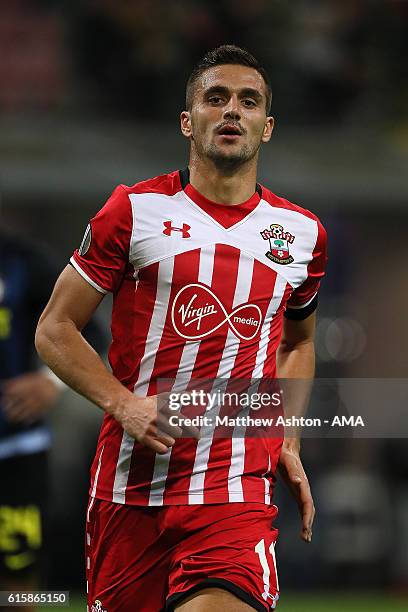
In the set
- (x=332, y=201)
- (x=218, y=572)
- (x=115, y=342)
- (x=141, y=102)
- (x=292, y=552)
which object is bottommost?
(x=292, y=552)

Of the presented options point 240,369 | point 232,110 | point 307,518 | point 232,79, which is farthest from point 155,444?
point 232,79

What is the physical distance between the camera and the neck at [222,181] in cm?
375

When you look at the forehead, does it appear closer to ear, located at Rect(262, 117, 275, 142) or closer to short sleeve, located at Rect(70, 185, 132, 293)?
ear, located at Rect(262, 117, 275, 142)

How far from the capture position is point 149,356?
3.64 meters

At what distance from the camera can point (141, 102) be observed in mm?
11617

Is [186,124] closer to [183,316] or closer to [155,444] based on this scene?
[183,316]

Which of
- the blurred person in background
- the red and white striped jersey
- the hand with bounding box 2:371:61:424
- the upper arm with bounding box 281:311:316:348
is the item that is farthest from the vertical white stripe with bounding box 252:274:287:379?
the hand with bounding box 2:371:61:424

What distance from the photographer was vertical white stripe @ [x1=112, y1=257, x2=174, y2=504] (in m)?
3.61

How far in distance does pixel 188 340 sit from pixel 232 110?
0.72 metres

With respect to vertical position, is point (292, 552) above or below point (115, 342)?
below

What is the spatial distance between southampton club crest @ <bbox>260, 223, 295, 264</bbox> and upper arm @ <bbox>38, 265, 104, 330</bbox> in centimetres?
57

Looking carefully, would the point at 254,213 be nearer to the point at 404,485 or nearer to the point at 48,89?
the point at 404,485

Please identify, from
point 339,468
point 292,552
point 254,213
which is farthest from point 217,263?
point 339,468

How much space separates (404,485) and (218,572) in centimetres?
587
